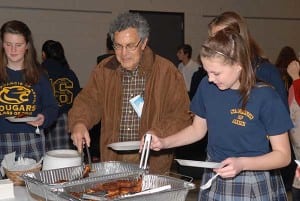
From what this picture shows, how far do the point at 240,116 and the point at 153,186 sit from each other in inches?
14.4

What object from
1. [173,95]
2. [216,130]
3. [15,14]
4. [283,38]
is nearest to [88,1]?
[15,14]

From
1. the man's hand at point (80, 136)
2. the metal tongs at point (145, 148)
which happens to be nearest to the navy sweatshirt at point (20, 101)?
the man's hand at point (80, 136)

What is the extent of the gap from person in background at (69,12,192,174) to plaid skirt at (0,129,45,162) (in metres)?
0.35

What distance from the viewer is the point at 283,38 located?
25.3 ft

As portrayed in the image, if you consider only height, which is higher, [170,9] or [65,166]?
[170,9]

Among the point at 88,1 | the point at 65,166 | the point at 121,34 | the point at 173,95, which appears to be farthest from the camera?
the point at 88,1

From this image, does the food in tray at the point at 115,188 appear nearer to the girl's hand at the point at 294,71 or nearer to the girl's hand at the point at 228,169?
the girl's hand at the point at 228,169

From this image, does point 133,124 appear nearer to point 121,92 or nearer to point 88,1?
point 121,92

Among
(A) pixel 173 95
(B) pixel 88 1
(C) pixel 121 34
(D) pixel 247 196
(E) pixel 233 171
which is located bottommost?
(D) pixel 247 196

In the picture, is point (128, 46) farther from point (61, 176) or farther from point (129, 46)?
point (61, 176)

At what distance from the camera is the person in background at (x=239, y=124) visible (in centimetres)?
160

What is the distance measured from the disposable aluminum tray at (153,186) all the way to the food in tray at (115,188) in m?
0.02

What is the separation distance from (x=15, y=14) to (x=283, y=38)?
3994 millimetres

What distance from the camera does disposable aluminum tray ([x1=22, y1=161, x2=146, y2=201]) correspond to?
5.00 ft
